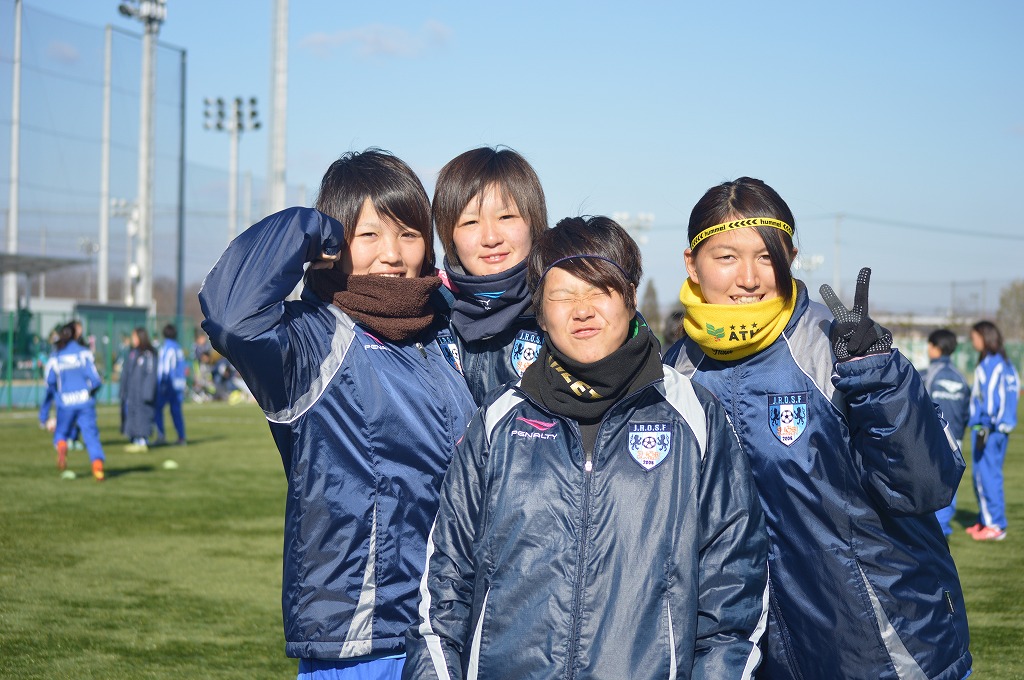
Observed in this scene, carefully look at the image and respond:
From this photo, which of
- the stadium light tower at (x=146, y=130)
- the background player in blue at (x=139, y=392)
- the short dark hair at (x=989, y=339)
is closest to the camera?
the short dark hair at (x=989, y=339)

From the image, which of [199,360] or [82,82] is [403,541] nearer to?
[199,360]

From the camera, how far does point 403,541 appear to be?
8.85ft

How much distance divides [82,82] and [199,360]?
35.9ft

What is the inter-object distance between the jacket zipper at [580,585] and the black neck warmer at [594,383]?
3.5 inches

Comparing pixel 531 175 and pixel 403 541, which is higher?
pixel 531 175

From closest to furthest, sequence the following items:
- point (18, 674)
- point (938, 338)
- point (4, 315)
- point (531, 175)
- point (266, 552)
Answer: point (531, 175)
point (18, 674)
point (266, 552)
point (938, 338)
point (4, 315)

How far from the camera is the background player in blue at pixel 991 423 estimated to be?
10.4m

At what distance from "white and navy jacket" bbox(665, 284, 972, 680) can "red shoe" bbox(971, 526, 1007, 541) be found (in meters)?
8.48

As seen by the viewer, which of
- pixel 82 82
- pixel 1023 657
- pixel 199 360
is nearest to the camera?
pixel 1023 657

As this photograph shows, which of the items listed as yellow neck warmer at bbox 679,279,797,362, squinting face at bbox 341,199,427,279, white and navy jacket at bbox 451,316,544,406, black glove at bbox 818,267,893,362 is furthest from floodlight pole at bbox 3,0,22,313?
black glove at bbox 818,267,893,362

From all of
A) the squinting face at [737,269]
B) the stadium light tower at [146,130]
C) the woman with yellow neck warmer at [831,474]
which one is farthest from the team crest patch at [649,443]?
the stadium light tower at [146,130]

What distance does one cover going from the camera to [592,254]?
8.32 feet

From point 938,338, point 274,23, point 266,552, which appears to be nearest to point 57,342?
point 266,552

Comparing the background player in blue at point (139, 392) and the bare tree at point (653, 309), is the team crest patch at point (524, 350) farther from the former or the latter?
the bare tree at point (653, 309)
